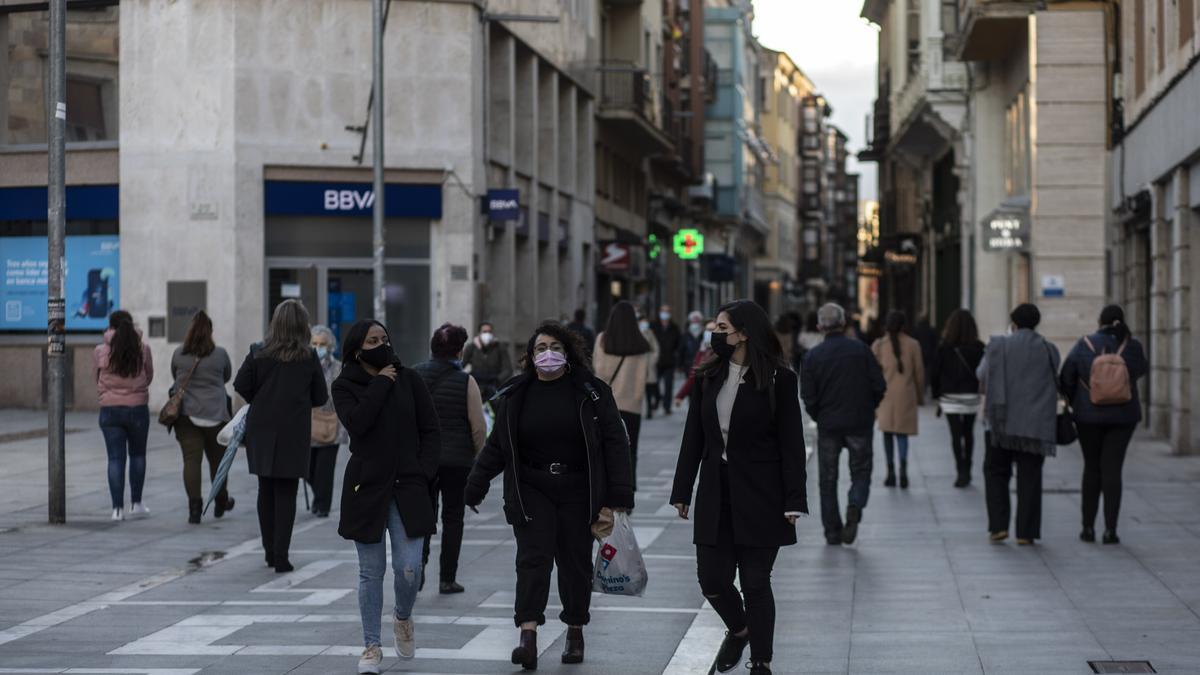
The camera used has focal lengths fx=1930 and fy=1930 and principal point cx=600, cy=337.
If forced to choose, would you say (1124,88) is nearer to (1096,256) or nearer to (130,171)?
(1096,256)

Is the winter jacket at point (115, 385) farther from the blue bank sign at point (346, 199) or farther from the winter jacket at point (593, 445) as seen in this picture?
the blue bank sign at point (346, 199)

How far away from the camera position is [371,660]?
29.3ft

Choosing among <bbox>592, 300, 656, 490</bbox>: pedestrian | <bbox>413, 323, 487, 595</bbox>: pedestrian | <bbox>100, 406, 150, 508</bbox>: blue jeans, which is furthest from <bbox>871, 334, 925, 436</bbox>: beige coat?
<bbox>413, 323, 487, 595</bbox>: pedestrian

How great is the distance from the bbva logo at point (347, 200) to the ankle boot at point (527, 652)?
73.6ft

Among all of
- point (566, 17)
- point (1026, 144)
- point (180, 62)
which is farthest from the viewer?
point (566, 17)

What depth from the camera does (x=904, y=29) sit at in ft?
173

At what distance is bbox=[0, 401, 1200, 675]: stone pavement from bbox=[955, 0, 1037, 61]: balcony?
1455 cm

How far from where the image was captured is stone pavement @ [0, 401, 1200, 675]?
9.47 m

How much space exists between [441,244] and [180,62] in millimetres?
5114

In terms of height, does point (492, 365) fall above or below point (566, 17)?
below

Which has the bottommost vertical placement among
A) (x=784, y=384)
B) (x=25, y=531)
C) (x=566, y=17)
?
(x=25, y=531)

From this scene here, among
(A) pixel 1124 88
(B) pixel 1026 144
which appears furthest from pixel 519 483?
(B) pixel 1026 144

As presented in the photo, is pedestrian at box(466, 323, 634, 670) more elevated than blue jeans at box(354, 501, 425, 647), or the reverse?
pedestrian at box(466, 323, 634, 670)

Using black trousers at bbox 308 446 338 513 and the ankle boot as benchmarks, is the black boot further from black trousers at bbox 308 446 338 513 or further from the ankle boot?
black trousers at bbox 308 446 338 513
